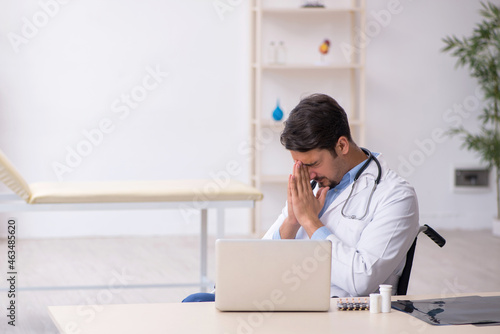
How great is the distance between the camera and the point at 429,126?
5.77 meters

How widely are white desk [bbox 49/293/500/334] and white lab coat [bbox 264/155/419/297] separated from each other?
29 centimetres

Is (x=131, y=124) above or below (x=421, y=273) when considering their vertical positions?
above

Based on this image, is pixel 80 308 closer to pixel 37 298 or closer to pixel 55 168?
pixel 37 298

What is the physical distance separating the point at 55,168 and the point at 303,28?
7.12 feet

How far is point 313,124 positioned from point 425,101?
4.05m

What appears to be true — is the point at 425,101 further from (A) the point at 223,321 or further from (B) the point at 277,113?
(A) the point at 223,321

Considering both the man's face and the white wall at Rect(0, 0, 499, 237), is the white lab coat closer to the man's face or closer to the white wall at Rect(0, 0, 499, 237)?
the man's face

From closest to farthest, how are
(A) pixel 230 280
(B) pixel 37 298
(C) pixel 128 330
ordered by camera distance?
(C) pixel 128 330 → (A) pixel 230 280 → (B) pixel 37 298

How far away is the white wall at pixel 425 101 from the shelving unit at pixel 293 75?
175 mm

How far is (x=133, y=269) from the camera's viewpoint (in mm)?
4297

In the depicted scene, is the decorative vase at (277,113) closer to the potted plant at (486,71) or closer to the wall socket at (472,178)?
the potted plant at (486,71)

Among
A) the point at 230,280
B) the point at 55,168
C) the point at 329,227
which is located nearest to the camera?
the point at 230,280

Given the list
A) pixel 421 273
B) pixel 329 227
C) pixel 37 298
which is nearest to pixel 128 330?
pixel 329 227

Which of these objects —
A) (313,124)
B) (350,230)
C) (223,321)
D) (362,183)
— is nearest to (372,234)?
(350,230)
